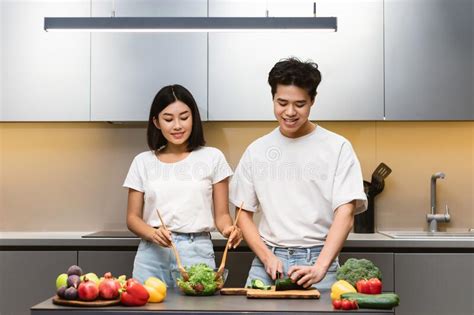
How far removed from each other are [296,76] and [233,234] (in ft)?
2.06

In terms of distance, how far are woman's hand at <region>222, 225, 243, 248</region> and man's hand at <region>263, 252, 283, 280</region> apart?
13cm

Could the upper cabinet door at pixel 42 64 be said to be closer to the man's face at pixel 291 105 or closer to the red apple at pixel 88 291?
the man's face at pixel 291 105

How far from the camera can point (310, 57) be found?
158 inches

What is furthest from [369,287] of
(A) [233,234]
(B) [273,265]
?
(A) [233,234]

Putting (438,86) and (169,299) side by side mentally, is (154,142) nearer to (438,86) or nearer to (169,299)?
(169,299)

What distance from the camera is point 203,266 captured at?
2.47 metres

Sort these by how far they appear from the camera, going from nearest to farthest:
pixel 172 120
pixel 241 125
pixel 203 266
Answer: pixel 203 266 → pixel 172 120 → pixel 241 125

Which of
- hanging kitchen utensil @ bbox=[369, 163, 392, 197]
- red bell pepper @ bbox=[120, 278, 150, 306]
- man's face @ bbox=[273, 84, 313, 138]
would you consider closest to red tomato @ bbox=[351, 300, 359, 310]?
red bell pepper @ bbox=[120, 278, 150, 306]

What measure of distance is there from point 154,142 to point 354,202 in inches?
35.4

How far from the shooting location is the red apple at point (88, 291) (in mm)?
2244

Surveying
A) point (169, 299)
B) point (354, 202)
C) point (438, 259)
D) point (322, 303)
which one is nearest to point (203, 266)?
point (169, 299)

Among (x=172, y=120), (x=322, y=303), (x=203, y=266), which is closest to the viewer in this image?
(x=322, y=303)

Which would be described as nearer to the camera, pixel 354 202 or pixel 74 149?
pixel 354 202

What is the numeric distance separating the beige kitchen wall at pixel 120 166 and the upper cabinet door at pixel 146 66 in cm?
40
